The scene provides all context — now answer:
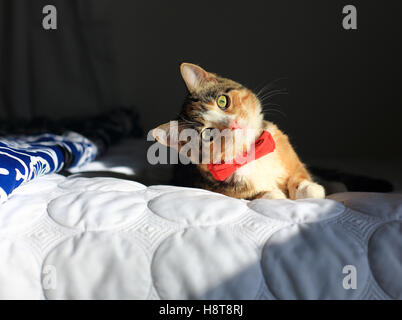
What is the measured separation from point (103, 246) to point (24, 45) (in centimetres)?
176

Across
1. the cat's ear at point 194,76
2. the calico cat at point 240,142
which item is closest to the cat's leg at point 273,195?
the calico cat at point 240,142

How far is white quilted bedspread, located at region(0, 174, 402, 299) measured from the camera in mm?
580

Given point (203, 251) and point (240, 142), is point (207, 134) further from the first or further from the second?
point (203, 251)

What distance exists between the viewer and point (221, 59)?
77.2 inches

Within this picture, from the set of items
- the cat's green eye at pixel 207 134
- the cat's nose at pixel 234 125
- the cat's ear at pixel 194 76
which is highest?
the cat's ear at pixel 194 76

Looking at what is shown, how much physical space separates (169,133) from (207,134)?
0.13m

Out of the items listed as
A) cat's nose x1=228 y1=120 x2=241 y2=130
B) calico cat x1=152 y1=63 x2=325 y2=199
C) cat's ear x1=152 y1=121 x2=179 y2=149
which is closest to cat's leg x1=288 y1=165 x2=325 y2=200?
calico cat x1=152 y1=63 x2=325 y2=199

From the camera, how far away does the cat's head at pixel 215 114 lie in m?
0.95

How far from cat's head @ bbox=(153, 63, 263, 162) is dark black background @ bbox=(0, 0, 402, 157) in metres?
0.85

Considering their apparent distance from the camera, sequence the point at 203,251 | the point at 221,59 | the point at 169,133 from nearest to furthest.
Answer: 1. the point at 203,251
2. the point at 169,133
3. the point at 221,59

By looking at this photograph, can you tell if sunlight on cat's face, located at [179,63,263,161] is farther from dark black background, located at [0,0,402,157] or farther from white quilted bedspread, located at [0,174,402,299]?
dark black background, located at [0,0,402,157]

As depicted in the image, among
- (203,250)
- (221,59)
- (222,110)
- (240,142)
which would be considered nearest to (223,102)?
(222,110)

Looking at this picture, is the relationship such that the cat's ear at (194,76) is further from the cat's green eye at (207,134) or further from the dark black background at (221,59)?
the dark black background at (221,59)
